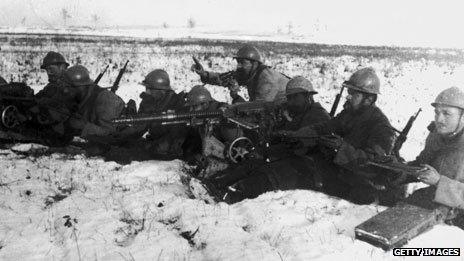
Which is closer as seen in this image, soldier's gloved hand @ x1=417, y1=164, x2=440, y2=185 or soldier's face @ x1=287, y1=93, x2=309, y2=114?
soldier's gloved hand @ x1=417, y1=164, x2=440, y2=185

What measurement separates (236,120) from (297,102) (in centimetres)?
97

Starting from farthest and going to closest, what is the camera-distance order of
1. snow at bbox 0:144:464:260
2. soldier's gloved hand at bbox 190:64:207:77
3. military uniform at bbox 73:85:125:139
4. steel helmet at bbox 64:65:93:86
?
soldier's gloved hand at bbox 190:64:207:77
steel helmet at bbox 64:65:93:86
military uniform at bbox 73:85:125:139
snow at bbox 0:144:464:260

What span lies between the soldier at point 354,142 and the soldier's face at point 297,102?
0.57 m

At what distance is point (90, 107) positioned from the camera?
8.67 metres

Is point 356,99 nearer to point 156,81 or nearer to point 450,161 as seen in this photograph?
point 450,161

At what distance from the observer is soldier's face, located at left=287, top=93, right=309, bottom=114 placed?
7.24 meters

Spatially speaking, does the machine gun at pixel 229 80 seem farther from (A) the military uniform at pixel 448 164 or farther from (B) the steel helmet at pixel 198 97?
(A) the military uniform at pixel 448 164

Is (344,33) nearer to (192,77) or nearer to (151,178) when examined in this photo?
(192,77)

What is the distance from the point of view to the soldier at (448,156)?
4.71 m

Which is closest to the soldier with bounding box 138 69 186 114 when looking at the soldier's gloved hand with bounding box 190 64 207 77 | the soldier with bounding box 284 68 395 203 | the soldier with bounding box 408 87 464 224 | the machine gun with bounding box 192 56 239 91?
the machine gun with bounding box 192 56 239 91

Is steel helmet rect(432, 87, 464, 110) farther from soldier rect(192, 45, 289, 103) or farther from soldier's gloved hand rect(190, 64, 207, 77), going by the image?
soldier's gloved hand rect(190, 64, 207, 77)

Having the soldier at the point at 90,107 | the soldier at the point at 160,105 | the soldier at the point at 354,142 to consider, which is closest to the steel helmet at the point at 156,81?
the soldier at the point at 160,105

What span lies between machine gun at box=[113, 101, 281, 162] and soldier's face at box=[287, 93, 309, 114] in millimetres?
257

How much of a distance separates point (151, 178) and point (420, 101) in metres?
10.3
